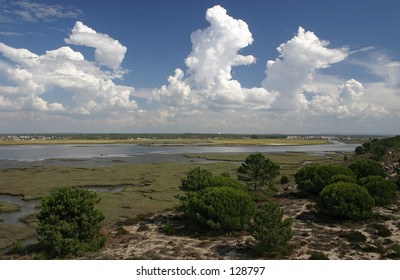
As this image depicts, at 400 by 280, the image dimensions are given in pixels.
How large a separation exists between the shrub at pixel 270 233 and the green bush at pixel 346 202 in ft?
40.9

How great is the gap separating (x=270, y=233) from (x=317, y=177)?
29.7 metres

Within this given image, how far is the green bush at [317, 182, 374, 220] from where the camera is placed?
141ft

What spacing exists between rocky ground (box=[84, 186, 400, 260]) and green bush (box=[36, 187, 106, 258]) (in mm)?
1706

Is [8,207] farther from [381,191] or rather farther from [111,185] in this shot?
[381,191]

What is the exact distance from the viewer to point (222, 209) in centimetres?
4028

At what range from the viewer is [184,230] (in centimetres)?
4316

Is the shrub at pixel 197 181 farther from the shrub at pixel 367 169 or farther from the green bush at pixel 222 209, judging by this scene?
the shrub at pixel 367 169

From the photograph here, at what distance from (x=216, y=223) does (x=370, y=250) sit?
15.6 metres

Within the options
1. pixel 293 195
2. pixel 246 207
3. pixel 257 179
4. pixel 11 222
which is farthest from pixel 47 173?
pixel 246 207

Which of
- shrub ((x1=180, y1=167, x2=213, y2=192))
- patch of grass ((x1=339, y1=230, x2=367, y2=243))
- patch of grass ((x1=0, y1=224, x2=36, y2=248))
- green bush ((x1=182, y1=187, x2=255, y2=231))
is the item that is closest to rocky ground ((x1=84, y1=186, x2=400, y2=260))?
patch of grass ((x1=339, y1=230, x2=367, y2=243))

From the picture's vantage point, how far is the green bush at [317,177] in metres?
58.1

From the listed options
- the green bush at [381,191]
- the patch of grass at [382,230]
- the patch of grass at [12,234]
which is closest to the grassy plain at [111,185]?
the patch of grass at [12,234]

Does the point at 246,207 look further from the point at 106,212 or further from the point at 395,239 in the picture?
the point at 106,212

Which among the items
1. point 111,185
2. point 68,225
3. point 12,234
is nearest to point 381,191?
point 68,225
